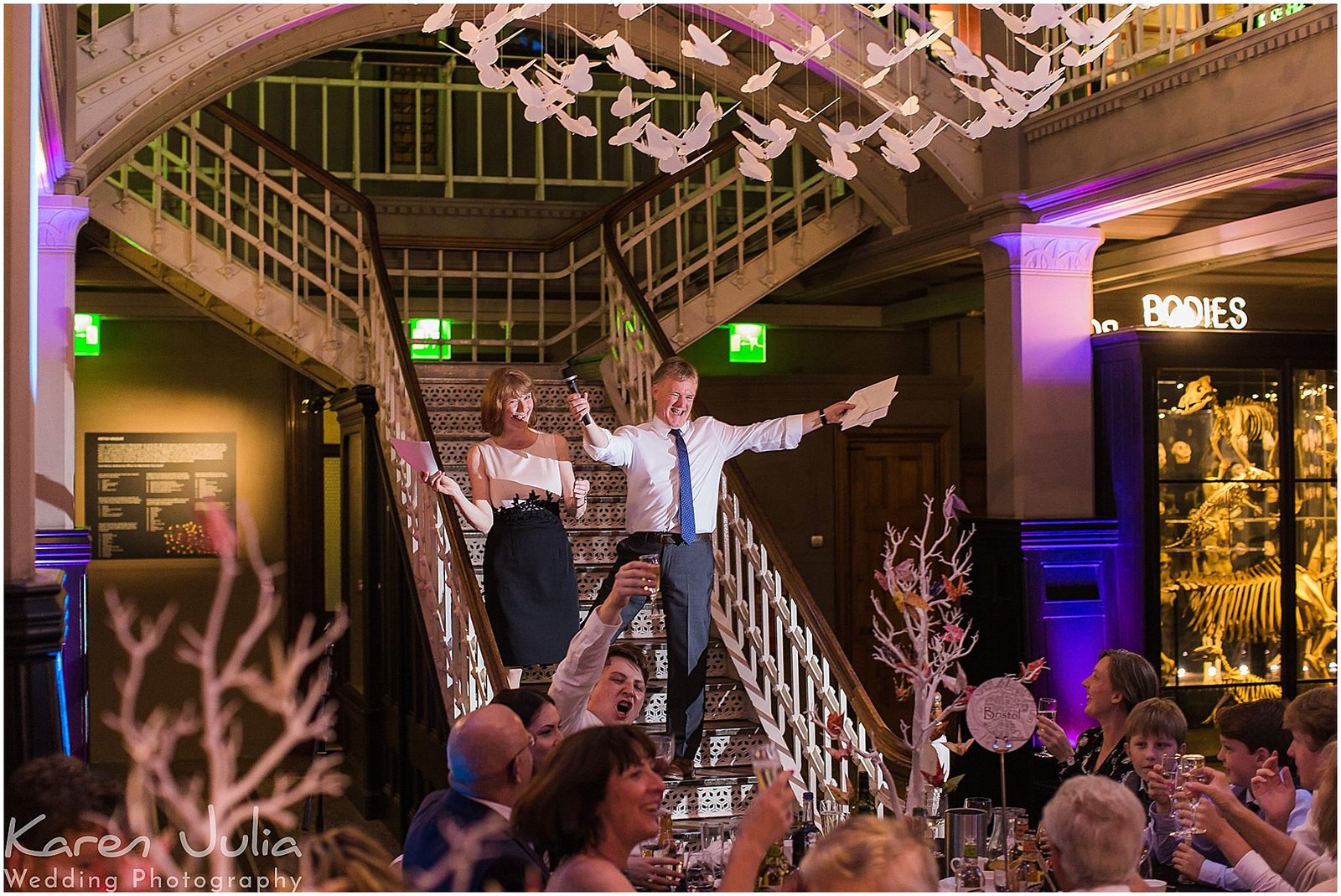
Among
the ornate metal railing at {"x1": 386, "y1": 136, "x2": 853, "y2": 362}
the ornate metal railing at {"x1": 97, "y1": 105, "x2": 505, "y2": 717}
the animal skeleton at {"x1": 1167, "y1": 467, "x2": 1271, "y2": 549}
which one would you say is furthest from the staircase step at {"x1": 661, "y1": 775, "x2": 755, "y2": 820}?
the ornate metal railing at {"x1": 386, "y1": 136, "x2": 853, "y2": 362}

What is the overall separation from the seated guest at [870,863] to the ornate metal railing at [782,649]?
2.69 m

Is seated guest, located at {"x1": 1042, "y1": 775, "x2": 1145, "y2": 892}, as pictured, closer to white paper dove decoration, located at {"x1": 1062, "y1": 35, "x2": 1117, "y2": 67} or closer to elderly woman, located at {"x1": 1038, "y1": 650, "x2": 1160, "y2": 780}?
elderly woman, located at {"x1": 1038, "y1": 650, "x2": 1160, "y2": 780}

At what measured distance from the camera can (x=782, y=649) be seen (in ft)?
18.9

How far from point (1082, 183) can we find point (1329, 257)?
289cm

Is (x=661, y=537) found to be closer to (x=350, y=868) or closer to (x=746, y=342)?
(x=350, y=868)

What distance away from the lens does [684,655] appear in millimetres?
5148

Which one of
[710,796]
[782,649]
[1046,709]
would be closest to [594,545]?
[782,649]

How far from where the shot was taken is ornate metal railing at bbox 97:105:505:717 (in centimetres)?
550

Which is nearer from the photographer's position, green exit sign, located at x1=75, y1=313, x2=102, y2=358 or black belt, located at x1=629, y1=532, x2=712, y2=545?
black belt, located at x1=629, y1=532, x2=712, y2=545

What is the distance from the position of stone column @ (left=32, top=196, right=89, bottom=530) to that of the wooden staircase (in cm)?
205

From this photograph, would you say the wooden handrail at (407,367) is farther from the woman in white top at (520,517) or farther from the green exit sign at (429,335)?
the green exit sign at (429,335)

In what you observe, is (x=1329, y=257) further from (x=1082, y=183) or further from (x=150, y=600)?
(x=150, y=600)

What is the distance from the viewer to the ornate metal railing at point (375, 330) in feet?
18.1

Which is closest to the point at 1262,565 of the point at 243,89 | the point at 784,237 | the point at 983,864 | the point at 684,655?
the point at 784,237
